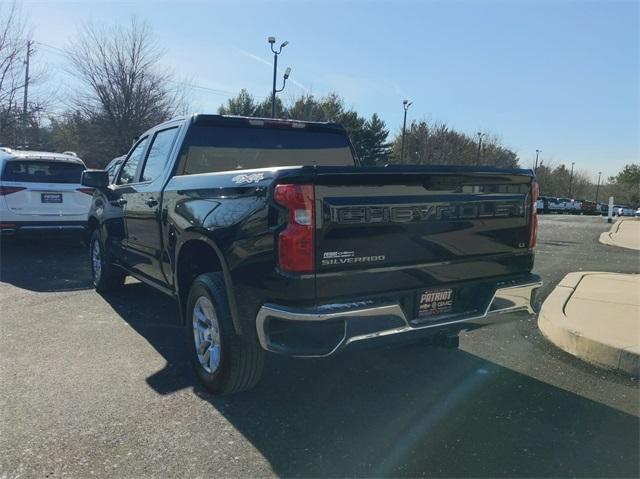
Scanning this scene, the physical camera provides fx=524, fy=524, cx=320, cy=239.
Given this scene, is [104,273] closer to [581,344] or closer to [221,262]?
[221,262]

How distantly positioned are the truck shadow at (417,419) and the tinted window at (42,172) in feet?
21.0

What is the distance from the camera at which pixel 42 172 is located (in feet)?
30.9

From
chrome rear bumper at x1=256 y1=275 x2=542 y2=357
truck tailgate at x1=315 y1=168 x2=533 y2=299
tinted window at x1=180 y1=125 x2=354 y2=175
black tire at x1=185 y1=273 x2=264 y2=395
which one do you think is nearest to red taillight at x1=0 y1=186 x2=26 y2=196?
tinted window at x1=180 y1=125 x2=354 y2=175

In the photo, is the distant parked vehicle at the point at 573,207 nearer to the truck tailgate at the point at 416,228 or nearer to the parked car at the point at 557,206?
the parked car at the point at 557,206

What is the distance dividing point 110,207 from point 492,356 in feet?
14.5

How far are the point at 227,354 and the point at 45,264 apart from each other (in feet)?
22.3

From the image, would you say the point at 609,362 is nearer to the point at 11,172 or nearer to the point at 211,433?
the point at 211,433

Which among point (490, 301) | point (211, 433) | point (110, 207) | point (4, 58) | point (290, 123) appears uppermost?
point (4, 58)

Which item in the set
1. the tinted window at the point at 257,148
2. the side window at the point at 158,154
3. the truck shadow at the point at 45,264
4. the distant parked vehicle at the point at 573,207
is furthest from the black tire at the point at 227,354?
the distant parked vehicle at the point at 573,207

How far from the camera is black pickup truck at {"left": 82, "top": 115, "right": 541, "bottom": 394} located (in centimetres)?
289

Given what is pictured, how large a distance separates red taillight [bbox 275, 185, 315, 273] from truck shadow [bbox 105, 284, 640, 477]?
39.4 inches

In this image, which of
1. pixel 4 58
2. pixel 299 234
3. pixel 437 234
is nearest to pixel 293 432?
pixel 299 234

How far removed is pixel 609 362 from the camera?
14.0ft

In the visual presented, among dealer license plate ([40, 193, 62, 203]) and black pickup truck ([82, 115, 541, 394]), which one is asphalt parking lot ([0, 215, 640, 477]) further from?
dealer license plate ([40, 193, 62, 203])
